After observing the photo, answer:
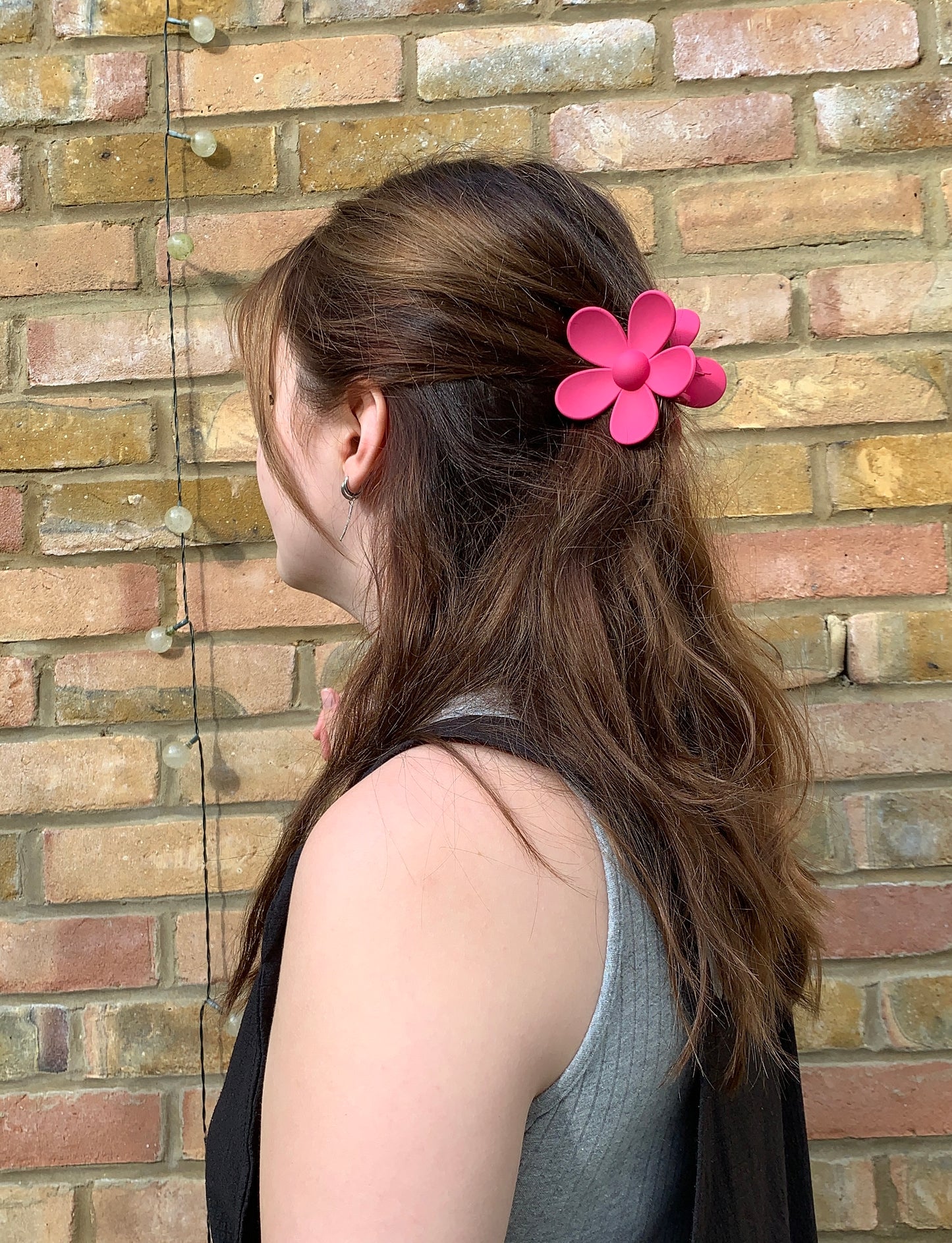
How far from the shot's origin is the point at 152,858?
1.14 metres

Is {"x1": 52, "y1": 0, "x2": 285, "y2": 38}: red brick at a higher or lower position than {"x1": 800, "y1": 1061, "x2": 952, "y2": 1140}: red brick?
higher

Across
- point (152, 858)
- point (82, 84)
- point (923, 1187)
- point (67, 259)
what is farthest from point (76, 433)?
point (923, 1187)

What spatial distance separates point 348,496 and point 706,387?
0.31 meters

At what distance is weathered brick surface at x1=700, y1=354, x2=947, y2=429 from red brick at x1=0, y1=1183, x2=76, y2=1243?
125cm

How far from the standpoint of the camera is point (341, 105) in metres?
1.13

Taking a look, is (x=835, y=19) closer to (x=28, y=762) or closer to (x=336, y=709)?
(x=336, y=709)

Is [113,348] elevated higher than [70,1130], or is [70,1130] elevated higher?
[113,348]

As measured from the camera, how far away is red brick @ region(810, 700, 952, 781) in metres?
1.11

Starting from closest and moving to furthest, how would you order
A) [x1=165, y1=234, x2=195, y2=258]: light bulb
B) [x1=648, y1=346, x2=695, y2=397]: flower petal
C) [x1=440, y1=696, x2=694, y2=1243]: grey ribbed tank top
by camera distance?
[x1=440, y1=696, x2=694, y2=1243]: grey ribbed tank top < [x1=648, y1=346, x2=695, y2=397]: flower petal < [x1=165, y1=234, x2=195, y2=258]: light bulb

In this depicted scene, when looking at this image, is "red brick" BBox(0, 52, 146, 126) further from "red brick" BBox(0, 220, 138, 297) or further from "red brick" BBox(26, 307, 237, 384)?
"red brick" BBox(26, 307, 237, 384)

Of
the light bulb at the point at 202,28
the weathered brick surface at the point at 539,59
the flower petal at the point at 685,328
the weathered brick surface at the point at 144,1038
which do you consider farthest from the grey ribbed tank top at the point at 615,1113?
the light bulb at the point at 202,28

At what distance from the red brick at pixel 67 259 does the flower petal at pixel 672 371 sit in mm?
756

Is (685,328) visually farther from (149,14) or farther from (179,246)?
(149,14)

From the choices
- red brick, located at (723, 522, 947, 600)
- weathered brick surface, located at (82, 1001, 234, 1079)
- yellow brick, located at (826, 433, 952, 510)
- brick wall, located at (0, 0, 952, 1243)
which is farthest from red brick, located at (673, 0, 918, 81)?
weathered brick surface, located at (82, 1001, 234, 1079)
